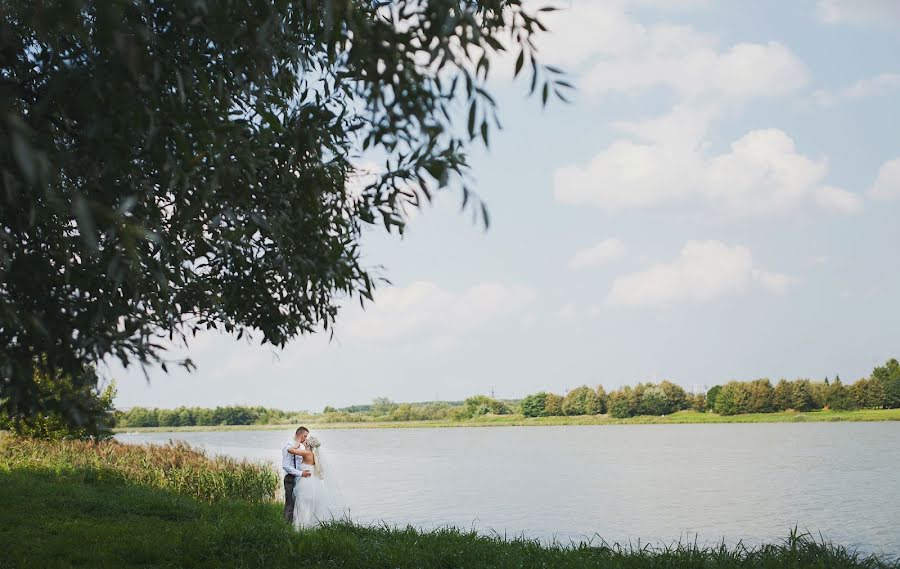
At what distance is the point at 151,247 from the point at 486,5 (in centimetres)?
310

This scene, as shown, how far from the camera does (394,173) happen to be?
6.40 metres

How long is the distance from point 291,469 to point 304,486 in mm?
435

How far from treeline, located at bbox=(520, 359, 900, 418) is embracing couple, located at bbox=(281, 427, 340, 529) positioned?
291ft

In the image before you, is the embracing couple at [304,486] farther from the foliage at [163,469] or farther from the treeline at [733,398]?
the treeline at [733,398]

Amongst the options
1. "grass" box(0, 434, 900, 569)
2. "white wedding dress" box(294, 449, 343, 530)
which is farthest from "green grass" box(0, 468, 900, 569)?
"white wedding dress" box(294, 449, 343, 530)

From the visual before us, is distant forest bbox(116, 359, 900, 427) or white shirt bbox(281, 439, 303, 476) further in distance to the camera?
distant forest bbox(116, 359, 900, 427)

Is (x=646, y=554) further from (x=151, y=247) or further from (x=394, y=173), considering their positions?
(x=151, y=247)

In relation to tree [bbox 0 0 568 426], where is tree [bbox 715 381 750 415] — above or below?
below

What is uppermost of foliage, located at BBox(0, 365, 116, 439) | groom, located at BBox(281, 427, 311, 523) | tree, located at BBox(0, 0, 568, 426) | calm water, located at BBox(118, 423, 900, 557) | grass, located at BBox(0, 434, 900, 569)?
tree, located at BBox(0, 0, 568, 426)

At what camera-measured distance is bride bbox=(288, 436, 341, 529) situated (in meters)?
15.1

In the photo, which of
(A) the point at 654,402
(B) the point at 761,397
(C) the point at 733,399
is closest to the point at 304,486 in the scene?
(B) the point at 761,397

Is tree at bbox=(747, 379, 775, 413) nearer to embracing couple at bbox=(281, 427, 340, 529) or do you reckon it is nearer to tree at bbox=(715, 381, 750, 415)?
tree at bbox=(715, 381, 750, 415)

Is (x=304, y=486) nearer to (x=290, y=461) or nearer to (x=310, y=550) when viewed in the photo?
(x=290, y=461)

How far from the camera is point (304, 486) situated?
15.2 m
